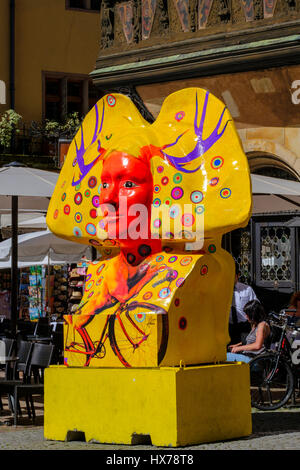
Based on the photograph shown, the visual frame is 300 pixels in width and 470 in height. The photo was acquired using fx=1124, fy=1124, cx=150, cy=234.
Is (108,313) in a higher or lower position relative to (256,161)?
lower

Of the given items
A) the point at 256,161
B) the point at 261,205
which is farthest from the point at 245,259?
the point at 261,205

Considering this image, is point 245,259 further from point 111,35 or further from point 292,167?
point 111,35

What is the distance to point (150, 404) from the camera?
29.7 feet

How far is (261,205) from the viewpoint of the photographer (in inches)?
623

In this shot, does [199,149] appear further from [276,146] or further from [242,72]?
[242,72]

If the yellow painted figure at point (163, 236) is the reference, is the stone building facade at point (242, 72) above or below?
above

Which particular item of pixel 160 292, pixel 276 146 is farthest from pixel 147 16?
pixel 160 292

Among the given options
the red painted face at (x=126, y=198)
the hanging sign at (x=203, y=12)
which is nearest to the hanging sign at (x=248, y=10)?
the hanging sign at (x=203, y=12)

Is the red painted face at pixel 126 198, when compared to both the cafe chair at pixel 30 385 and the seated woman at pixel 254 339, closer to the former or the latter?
the cafe chair at pixel 30 385

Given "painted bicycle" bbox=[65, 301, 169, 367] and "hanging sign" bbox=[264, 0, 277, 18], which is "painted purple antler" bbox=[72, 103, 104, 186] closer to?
"painted bicycle" bbox=[65, 301, 169, 367]

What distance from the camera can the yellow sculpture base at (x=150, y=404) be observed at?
898cm

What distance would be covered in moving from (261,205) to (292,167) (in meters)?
1.59

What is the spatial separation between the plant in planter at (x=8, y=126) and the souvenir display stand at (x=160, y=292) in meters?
17.5

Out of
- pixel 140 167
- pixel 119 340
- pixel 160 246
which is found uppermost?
pixel 140 167
